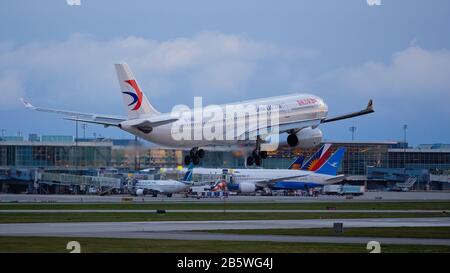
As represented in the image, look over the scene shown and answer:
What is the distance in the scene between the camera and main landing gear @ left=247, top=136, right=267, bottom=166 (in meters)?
89.9

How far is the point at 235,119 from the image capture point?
8644cm

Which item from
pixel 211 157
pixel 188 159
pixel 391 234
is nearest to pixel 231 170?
pixel 211 157

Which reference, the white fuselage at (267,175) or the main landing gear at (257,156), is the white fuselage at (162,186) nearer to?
the white fuselage at (267,175)

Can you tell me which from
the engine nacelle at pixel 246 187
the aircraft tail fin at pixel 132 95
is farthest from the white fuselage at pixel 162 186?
the aircraft tail fin at pixel 132 95

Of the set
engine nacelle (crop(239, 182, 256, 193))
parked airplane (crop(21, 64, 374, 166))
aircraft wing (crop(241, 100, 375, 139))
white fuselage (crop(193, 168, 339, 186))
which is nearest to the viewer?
parked airplane (crop(21, 64, 374, 166))

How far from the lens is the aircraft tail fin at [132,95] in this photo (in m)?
84.1

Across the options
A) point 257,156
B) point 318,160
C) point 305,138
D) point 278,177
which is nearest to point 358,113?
point 305,138

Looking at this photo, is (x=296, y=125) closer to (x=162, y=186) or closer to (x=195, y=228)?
(x=195, y=228)

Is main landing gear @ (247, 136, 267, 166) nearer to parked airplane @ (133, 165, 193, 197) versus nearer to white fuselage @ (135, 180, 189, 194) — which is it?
white fuselage @ (135, 180, 189, 194)

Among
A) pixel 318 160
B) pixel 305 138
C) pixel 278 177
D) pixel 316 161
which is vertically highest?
pixel 305 138

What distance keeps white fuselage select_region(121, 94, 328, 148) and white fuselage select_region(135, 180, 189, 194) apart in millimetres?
53305

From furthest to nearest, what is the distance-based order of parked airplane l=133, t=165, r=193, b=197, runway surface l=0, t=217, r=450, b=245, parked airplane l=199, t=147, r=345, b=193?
parked airplane l=199, t=147, r=345, b=193
parked airplane l=133, t=165, r=193, b=197
runway surface l=0, t=217, r=450, b=245

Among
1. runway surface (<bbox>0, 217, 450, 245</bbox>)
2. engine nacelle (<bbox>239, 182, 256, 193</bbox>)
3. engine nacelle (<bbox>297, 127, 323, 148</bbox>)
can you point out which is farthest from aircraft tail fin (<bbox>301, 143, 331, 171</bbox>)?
runway surface (<bbox>0, 217, 450, 245</bbox>)

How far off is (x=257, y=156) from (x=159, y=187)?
57.0 meters
